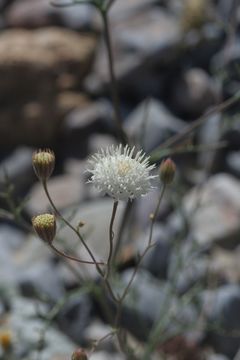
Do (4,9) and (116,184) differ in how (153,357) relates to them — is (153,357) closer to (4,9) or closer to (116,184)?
(116,184)

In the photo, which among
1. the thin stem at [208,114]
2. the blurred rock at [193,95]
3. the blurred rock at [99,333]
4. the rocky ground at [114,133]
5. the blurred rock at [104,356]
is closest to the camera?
the thin stem at [208,114]

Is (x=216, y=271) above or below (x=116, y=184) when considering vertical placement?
below

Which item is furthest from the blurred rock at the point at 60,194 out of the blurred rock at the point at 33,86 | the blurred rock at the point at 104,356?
the blurred rock at the point at 104,356

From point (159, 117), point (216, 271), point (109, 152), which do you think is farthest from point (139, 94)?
point (109, 152)

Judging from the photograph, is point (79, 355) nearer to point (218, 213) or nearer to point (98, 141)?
point (218, 213)

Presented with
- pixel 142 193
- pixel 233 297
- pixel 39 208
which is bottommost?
pixel 39 208

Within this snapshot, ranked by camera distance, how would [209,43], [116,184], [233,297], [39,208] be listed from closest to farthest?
[116,184] → [233,297] → [39,208] → [209,43]

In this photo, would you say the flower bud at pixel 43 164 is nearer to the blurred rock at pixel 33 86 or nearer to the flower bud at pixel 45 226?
the flower bud at pixel 45 226

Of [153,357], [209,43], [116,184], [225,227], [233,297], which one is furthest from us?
[209,43]
